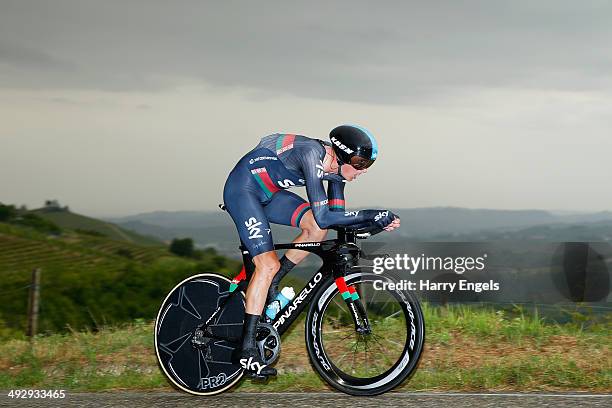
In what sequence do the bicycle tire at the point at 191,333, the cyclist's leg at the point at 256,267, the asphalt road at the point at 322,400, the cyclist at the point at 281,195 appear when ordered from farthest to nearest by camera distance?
the bicycle tire at the point at 191,333
the cyclist's leg at the point at 256,267
the asphalt road at the point at 322,400
the cyclist at the point at 281,195

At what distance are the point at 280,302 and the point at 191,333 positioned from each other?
88 centimetres

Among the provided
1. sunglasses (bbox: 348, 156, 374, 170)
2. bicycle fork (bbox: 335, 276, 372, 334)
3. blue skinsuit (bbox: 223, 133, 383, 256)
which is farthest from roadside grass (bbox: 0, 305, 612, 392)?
sunglasses (bbox: 348, 156, 374, 170)

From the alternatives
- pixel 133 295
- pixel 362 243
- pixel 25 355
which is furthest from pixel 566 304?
pixel 133 295

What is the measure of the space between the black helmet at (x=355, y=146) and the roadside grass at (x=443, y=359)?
1882 mm

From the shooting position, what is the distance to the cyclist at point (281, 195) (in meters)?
5.34

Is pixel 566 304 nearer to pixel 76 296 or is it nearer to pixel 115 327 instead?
pixel 115 327

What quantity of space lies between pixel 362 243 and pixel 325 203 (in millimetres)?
5413

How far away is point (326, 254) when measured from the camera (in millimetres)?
5594

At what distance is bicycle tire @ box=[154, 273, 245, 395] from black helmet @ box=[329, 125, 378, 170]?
1.43 m

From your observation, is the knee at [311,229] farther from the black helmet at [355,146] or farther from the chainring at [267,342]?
the chainring at [267,342]

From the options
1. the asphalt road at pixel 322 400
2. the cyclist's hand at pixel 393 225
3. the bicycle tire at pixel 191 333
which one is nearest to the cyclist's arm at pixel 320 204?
the cyclist's hand at pixel 393 225

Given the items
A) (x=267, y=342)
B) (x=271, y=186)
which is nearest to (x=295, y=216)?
(x=271, y=186)

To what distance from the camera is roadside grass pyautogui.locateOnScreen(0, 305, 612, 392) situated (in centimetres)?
620

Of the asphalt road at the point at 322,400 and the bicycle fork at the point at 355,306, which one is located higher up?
the bicycle fork at the point at 355,306
